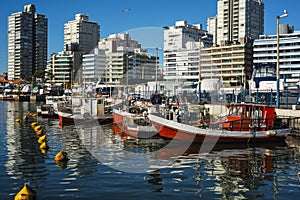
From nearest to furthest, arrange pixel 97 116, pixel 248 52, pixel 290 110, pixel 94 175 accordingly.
Answer: pixel 94 175, pixel 290 110, pixel 97 116, pixel 248 52

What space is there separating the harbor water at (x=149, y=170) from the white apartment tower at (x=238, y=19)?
16507 centimetres

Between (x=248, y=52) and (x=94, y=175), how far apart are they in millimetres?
144090

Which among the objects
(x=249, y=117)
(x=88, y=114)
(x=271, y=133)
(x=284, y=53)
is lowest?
(x=271, y=133)

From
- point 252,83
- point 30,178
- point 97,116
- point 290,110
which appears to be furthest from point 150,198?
point 252,83

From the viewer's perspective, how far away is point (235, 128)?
26031 mm

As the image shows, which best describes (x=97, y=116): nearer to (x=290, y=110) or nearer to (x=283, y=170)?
(x=290, y=110)

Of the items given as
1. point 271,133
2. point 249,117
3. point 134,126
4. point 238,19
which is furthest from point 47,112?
point 238,19

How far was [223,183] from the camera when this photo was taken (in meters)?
15.9

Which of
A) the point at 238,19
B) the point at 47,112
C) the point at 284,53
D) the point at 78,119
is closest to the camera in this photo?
the point at 78,119

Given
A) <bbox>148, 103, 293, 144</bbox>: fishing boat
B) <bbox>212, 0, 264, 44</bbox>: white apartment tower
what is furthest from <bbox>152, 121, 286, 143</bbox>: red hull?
<bbox>212, 0, 264, 44</bbox>: white apartment tower

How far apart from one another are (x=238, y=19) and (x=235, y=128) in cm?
16858

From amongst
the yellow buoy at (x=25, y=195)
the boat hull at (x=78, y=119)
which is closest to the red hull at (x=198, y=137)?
the yellow buoy at (x=25, y=195)

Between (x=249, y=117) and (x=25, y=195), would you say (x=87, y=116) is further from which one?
(x=25, y=195)

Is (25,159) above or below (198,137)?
below
